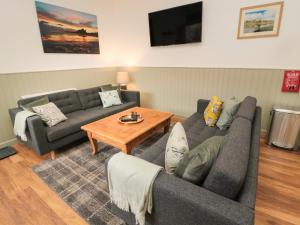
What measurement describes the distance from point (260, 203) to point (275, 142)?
1.23 metres

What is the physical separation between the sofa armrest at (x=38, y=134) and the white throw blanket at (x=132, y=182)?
1498mm

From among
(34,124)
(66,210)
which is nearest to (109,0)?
(34,124)

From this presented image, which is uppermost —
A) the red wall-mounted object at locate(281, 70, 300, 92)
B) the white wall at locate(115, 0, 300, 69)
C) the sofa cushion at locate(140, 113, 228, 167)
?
the white wall at locate(115, 0, 300, 69)

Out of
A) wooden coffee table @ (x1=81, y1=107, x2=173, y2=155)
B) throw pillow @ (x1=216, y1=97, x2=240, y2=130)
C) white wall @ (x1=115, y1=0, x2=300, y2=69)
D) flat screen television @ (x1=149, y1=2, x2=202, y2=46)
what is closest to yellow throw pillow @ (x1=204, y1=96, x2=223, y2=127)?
throw pillow @ (x1=216, y1=97, x2=240, y2=130)

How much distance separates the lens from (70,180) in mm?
1883

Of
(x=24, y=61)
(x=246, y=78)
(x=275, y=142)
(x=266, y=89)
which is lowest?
(x=275, y=142)

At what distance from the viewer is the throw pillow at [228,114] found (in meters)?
2.08

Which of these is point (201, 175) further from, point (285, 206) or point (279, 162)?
point (279, 162)

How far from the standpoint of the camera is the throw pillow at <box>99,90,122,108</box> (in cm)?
333

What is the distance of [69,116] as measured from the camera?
282 centimetres

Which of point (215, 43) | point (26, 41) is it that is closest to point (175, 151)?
point (215, 43)

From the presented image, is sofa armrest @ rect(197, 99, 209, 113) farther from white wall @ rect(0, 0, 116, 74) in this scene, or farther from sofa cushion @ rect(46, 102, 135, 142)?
white wall @ rect(0, 0, 116, 74)

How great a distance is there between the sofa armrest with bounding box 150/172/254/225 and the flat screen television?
2.79 m

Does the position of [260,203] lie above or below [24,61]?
below
